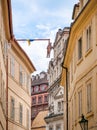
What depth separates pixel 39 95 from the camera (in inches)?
4429

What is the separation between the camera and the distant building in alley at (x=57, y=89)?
205 ft

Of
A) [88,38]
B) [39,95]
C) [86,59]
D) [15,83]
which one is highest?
[39,95]

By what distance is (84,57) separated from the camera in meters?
22.5

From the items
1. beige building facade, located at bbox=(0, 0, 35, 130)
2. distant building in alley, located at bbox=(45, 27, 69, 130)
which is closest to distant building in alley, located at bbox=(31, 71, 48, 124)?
distant building in alley, located at bbox=(45, 27, 69, 130)

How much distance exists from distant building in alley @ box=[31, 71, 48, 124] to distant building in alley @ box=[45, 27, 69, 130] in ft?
129

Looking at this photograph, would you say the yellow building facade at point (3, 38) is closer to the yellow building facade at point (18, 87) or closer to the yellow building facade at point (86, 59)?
the yellow building facade at point (86, 59)

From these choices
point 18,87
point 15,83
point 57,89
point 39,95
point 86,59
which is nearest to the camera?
point 86,59

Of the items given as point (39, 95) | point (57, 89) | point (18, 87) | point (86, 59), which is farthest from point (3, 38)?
point (39, 95)

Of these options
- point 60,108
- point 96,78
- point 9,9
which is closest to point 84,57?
point 96,78

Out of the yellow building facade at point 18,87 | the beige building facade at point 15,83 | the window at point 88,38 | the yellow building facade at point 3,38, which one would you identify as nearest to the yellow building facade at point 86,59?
the window at point 88,38

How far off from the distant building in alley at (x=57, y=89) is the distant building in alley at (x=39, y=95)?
39234mm

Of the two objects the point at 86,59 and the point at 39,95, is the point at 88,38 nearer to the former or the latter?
the point at 86,59

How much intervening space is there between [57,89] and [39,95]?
4771 cm

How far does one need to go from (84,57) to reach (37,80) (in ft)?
312
